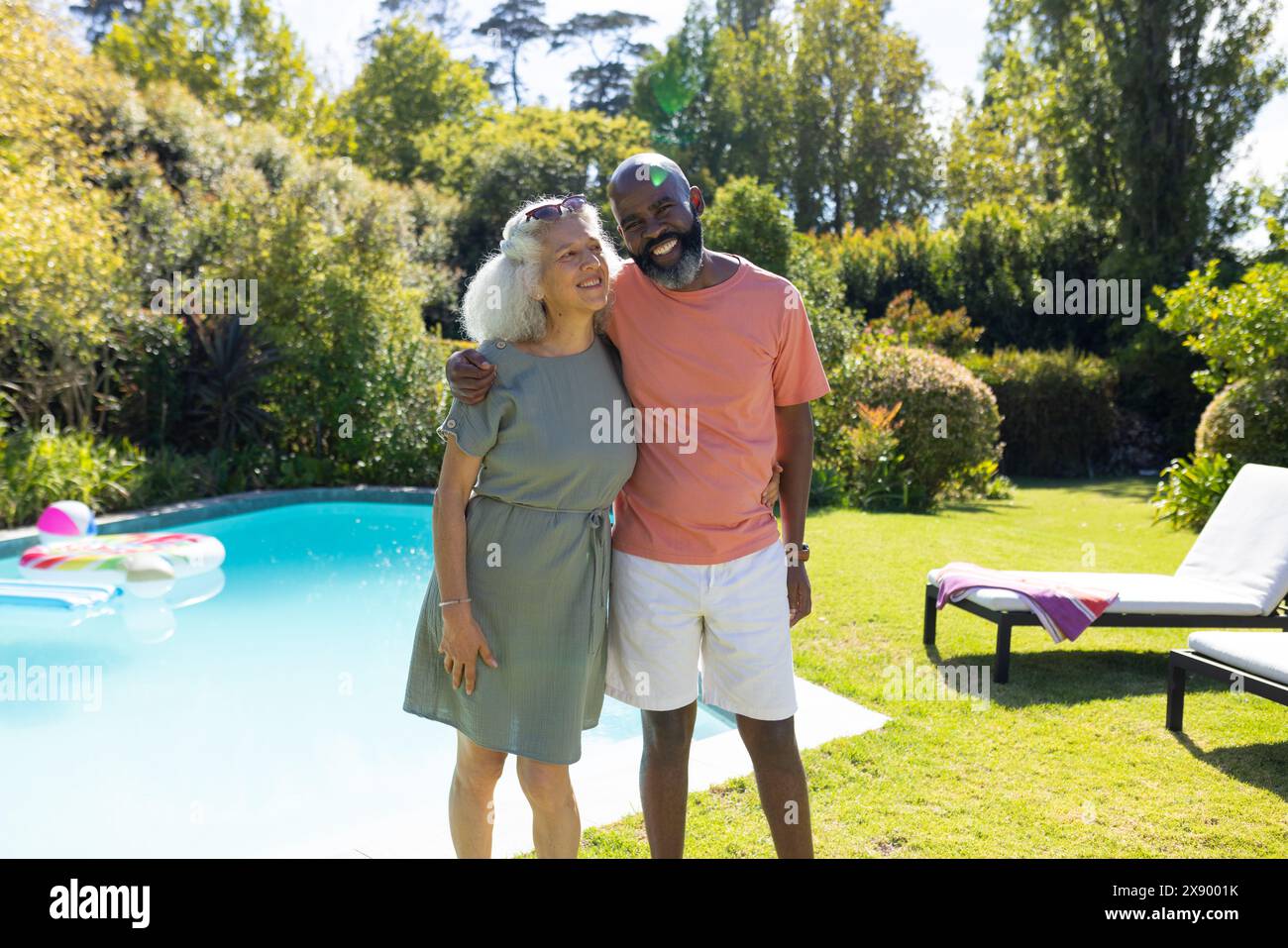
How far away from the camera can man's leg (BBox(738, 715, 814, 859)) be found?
2.53 meters

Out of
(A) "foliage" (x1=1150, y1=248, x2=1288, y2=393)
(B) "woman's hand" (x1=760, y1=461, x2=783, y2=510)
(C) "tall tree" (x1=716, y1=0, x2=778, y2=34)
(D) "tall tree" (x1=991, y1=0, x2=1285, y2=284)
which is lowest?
(B) "woman's hand" (x1=760, y1=461, x2=783, y2=510)

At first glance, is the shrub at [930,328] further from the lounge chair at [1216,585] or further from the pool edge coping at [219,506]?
the lounge chair at [1216,585]

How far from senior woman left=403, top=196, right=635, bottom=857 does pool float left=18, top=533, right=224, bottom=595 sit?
6.16m

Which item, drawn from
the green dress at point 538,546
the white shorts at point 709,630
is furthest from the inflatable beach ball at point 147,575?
the white shorts at point 709,630

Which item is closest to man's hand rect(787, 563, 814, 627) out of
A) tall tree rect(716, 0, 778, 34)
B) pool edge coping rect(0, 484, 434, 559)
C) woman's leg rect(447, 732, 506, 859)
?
woman's leg rect(447, 732, 506, 859)

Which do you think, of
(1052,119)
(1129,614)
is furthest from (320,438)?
(1052,119)

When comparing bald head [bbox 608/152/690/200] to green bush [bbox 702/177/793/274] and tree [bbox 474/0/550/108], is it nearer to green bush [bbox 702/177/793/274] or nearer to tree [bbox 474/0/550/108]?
green bush [bbox 702/177/793/274]

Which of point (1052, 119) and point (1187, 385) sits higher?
point (1052, 119)

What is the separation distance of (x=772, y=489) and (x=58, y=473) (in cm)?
919

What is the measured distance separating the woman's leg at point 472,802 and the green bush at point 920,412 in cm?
891

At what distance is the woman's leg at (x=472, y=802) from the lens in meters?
2.51
